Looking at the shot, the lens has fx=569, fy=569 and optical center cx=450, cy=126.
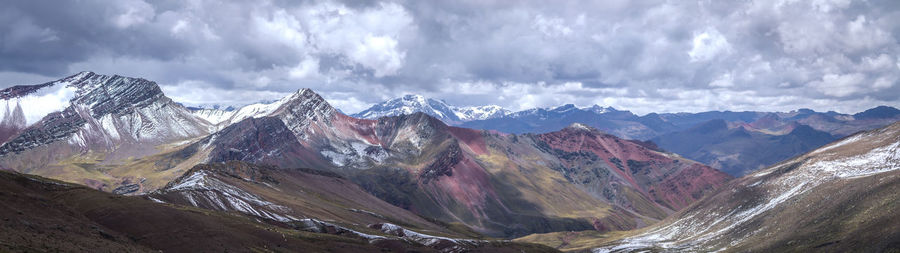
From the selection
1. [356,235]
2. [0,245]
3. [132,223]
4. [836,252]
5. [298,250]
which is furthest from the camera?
[356,235]

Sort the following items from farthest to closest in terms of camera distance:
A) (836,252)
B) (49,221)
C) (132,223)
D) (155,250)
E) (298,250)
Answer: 1. (836,252)
2. (298,250)
3. (132,223)
4. (155,250)
5. (49,221)

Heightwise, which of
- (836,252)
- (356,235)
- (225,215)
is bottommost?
(836,252)

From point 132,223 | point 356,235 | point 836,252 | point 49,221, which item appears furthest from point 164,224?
point 836,252

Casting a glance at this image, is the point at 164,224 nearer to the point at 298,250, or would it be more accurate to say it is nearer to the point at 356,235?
the point at 298,250

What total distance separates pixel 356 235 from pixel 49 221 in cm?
9518

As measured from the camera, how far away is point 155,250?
373ft

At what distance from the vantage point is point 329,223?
199 metres

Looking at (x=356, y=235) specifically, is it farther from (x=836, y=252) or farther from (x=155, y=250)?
(x=836, y=252)

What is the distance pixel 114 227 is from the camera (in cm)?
12244

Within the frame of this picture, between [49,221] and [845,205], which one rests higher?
[49,221]

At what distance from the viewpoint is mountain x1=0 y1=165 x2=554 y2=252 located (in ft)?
316

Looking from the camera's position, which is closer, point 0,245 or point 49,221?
point 0,245

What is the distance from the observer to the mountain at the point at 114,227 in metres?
96.3

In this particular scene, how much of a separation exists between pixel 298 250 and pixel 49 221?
177 ft
